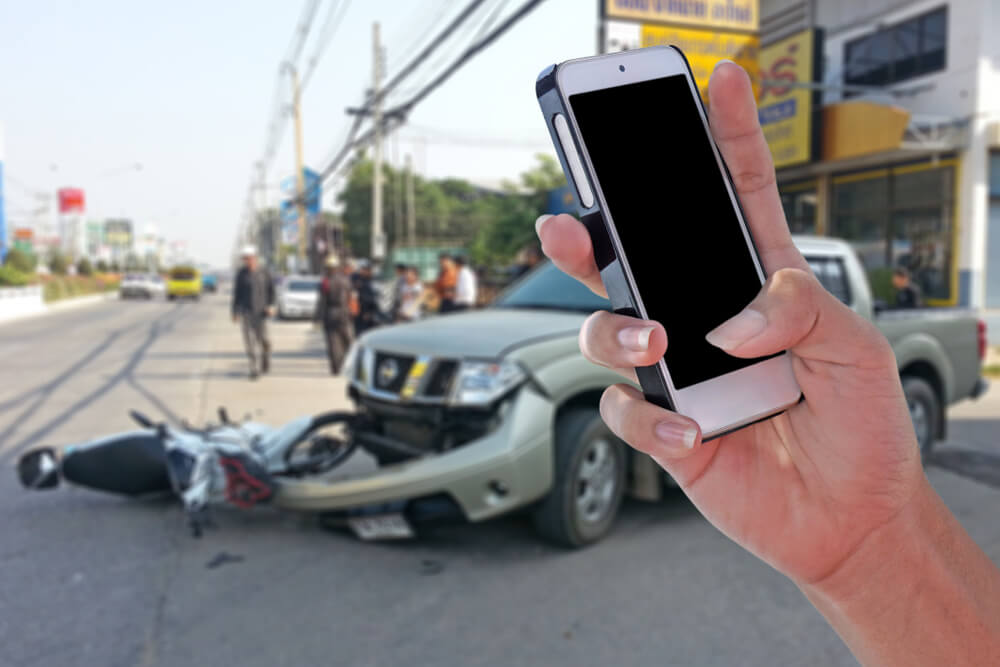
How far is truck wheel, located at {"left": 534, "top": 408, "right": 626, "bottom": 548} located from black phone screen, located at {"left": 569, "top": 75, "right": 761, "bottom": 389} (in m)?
3.01

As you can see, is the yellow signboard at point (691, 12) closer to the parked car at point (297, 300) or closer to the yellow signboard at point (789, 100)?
the yellow signboard at point (789, 100)

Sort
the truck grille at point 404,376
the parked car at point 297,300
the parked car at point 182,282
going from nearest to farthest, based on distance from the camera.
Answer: the truck grille at point 404,376
the parked car at point 297,300
the parked car at point 182,282

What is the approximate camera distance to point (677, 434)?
1.07 metres

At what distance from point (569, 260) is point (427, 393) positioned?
3273mm

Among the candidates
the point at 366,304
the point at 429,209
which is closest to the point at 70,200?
the point at 429,209

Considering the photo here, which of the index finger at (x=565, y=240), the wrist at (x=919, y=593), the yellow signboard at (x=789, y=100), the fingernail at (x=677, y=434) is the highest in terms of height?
the yellow signboard at (x=789, y=100)

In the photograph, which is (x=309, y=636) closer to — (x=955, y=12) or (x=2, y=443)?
(x=2, y=443)

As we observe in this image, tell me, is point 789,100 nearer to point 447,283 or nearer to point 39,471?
point 447,283

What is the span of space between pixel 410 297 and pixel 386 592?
892cm

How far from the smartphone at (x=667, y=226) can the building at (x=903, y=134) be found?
12.4m

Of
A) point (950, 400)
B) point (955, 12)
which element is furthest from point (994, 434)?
point (955, 12)

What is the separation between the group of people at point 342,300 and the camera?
1108cm

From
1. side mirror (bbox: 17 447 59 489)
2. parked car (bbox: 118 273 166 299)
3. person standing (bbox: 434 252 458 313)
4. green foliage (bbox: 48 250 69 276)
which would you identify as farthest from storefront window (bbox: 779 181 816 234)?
green foliage (bbox: 48 250 69 276)

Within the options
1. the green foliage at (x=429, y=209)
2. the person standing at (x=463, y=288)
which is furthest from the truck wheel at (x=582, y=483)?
the green foliage at (x=429, y=209)
